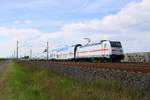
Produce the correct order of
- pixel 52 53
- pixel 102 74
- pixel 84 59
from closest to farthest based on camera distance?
pixel 102 74 → pixel 84 59 → pixel 52 53

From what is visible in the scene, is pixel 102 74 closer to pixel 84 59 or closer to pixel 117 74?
pixel 117 74

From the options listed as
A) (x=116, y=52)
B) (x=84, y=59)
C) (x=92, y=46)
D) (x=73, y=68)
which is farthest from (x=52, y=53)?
(x=73, y=68)

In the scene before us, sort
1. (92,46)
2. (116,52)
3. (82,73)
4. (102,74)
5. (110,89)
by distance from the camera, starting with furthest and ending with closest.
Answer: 1. (92,46)
2. (116,52)
3. (82,73)
4. (102,74)
5. (110,89)

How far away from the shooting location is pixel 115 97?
16.6m

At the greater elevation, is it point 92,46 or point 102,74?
point 92,46

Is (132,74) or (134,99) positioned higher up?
(132,74)

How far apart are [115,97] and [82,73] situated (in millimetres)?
11688

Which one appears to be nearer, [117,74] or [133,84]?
[133,84]

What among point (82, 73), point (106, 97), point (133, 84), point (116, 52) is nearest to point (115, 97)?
point (106, 97)

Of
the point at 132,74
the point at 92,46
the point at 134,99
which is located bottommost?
the point at 134,99

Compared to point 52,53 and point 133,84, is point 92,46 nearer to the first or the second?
point 133,84

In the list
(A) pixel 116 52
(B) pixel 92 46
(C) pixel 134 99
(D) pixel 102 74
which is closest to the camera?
(C) pixel 134 99

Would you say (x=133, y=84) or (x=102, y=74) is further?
(x=102, y=74)

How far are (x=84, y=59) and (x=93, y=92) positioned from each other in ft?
115
